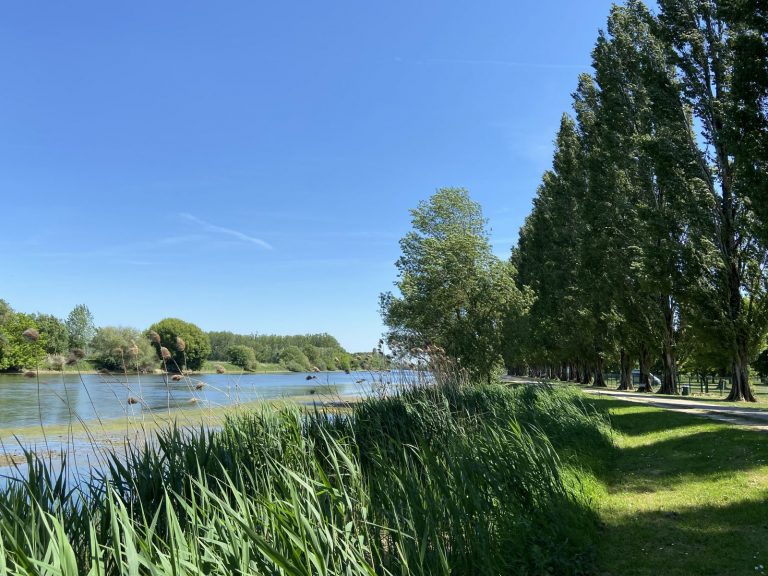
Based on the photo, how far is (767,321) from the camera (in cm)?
1914

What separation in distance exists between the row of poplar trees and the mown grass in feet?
34.1

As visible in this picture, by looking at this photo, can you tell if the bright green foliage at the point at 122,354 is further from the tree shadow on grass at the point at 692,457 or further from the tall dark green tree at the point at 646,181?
the tall dark green tree at the point at 646,181

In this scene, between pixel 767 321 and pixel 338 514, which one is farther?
pixel 767 321

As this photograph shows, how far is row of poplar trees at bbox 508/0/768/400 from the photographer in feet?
41.9

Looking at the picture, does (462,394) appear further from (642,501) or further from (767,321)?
(767,321)

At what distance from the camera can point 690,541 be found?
514cm


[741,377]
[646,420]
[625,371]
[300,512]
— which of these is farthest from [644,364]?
[300,512]

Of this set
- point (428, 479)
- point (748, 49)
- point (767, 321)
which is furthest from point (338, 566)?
point (767, 321)

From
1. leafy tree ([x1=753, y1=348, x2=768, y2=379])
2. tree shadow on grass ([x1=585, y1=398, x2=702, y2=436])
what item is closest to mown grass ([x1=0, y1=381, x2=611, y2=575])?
tree shadow on grass ([x1=585, y1=398, x2=702, y2=436])

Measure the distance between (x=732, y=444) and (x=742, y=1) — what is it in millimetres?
9913

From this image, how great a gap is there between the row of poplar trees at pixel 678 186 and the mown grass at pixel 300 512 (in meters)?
10.4

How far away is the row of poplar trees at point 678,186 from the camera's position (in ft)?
41.9

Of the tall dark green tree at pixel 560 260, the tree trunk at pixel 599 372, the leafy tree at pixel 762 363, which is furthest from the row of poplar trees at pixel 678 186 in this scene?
the leafy tree at pixel 762 363

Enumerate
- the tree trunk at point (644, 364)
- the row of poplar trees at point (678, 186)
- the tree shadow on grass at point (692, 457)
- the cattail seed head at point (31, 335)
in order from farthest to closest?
the tree trunk at point (644, 364) → the row of poplar trees at point (678, 186) → the tree shadow on grass at point (692, 457) → the cattail seed head at point (31, 335)
